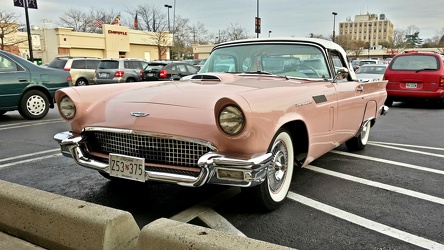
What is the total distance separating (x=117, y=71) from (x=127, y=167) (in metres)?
14.4

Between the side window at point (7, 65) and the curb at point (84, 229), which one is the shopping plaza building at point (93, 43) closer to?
the side window at point (7, 65)

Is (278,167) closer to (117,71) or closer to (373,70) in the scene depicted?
(373,70)

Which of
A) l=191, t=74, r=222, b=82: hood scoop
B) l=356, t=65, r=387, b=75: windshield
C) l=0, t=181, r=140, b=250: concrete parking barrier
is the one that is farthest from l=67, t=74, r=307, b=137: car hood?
l=356, t=65, r=387, b=75: windshield

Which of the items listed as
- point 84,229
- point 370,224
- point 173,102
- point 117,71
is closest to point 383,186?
point 370,224

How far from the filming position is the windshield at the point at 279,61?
14.2 ft

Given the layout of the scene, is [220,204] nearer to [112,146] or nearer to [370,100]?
[112,146]

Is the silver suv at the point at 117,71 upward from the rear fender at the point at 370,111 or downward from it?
upward

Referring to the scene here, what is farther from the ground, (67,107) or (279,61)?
(279,61)

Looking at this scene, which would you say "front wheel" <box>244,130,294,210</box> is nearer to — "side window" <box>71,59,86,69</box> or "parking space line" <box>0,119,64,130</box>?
"parking space line" <box>0,119,64,130</box>

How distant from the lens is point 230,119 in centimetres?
281

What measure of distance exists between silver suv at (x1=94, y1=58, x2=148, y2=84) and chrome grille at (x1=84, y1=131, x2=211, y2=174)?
544 inches

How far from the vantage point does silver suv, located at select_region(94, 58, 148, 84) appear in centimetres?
1659

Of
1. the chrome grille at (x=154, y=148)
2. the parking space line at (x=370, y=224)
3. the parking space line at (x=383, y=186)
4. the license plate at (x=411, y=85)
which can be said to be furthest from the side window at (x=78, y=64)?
the parking space line at (x=370, y=224)

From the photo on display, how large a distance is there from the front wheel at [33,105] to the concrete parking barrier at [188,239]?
290 inches
